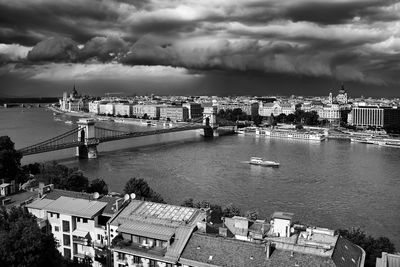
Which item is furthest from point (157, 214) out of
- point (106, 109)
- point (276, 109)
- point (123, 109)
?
point (106, 109)

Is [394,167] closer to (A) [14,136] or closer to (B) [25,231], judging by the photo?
(B) [25,231]

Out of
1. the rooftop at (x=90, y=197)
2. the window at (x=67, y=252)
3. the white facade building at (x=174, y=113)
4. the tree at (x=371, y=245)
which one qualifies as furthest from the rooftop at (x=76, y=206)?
the white facade building at (x=174, y=113)

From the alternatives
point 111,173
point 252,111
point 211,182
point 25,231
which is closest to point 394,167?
point 211,182

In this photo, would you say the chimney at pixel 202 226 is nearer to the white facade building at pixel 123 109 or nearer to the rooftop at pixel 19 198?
the rooftop at pixel 19 198

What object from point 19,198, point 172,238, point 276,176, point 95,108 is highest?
point 95,108

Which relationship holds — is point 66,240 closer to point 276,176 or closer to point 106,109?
point 276,176

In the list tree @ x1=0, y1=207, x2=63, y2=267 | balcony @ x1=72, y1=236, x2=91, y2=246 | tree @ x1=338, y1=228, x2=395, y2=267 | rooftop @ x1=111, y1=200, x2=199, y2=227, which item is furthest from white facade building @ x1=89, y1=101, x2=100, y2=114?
tree @ x1=0, y1=207, x2=63, y2=267

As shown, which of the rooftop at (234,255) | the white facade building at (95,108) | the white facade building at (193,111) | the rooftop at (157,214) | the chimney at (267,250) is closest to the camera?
the rooftop at (234,255)
